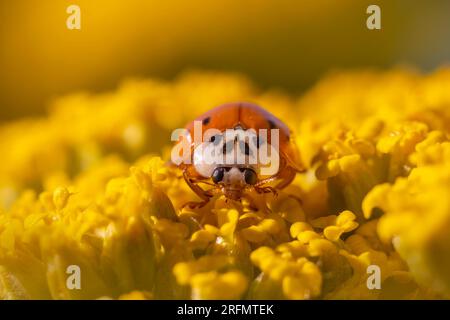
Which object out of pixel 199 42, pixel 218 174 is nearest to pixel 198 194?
pixel 218 174

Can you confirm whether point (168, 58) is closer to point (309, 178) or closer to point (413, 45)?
point (413, 45)

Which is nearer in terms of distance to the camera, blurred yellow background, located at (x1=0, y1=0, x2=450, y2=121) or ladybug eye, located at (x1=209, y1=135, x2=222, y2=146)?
ladybug eye, located at (x1=209, y1=135, x2=222, y2=146)

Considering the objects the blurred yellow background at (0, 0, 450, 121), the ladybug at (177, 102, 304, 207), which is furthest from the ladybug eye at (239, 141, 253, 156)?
the blurred yellow background at (0, 0, 450, 121)

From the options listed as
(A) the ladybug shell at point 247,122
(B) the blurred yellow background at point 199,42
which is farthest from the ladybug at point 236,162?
(B) the blurred yellow background at point 199,42

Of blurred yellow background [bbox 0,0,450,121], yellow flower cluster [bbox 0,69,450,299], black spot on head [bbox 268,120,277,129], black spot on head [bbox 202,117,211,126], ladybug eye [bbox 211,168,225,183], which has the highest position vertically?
blurred yellow background [bbox 0,0,450,121]

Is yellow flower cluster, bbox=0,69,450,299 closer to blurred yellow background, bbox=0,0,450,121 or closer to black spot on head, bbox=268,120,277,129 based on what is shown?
black spot on head, bbox=268,120,277,129

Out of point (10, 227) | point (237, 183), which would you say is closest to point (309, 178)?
point (237, 183)

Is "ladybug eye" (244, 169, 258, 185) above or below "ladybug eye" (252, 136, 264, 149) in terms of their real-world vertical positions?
below

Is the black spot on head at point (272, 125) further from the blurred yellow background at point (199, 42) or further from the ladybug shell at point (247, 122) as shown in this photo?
the blurred yellow background at point (199, 42)
